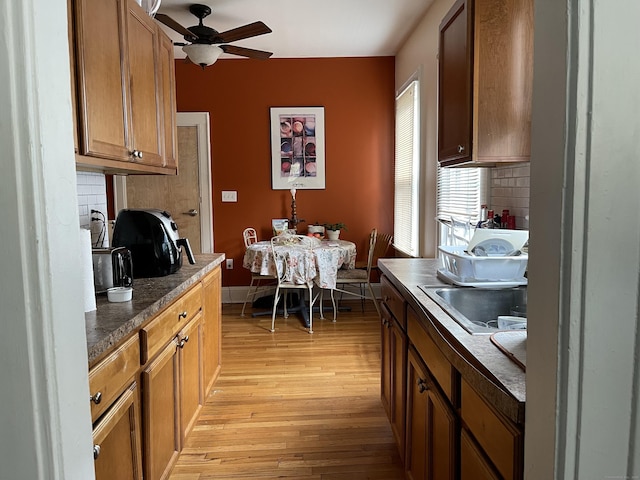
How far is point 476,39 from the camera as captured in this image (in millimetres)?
1785

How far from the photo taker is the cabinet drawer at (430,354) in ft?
4.27

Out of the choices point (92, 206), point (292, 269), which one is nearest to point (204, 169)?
point (292, 269)

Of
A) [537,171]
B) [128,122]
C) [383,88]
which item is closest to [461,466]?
[537,171]

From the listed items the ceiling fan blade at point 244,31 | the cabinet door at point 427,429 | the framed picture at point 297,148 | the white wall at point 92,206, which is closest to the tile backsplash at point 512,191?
the cabinet door at point 427,429

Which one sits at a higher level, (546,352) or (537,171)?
(537,171)

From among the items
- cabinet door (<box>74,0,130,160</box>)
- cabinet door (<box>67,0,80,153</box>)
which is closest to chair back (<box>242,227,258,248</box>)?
cabinet door (<box>74,0,130,160</box>)

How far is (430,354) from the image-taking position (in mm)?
1480

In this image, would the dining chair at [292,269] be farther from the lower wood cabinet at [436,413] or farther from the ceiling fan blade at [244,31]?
the lower wood cabinet at [436,413]

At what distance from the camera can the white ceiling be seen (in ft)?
12.0

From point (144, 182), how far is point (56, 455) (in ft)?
16.1

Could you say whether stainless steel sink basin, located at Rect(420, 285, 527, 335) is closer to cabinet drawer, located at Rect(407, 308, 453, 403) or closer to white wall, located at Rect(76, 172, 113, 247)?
cabinet drawer, located at Rect(407, 308, 453, 403)

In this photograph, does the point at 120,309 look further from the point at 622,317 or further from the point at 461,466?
the point at 622,317

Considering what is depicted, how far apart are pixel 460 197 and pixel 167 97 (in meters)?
1.96

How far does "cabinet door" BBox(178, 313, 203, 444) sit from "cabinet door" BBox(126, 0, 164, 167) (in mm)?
842
